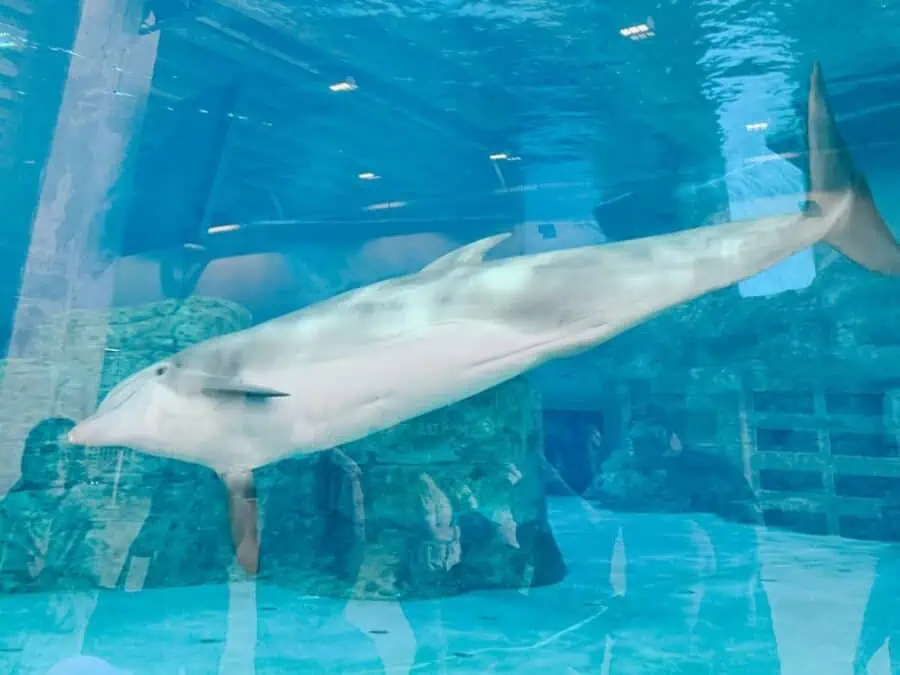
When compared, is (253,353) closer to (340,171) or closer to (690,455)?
(690,455)

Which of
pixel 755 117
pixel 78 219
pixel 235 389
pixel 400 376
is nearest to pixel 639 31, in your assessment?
pixel 755 117

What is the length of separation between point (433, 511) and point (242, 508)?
3.22 metres

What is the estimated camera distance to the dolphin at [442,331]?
13.9ft

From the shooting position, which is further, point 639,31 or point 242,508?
point 639,31

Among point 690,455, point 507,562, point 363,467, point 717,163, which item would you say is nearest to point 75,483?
point 363,467

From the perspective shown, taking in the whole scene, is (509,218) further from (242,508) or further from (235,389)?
(235,389)

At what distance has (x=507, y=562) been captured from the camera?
8.20 meters

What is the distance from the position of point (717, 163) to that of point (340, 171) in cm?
633

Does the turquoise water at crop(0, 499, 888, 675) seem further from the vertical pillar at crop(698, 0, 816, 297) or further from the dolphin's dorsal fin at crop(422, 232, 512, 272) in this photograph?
the vertical pillar at crop(698, 0, 816, 297)

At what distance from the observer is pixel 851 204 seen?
440 centimetres

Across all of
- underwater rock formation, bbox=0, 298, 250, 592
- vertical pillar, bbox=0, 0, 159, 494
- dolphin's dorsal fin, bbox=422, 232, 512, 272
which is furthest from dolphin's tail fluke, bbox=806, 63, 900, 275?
vertical pillar, bbox=0, 0, 159, 494

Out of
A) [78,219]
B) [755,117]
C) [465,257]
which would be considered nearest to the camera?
[465,257]

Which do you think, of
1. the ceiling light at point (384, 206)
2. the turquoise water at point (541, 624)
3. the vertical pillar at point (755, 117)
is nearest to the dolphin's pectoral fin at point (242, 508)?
the turquoise water at point (541, 624)

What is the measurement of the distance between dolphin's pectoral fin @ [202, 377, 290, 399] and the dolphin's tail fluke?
3460mm
